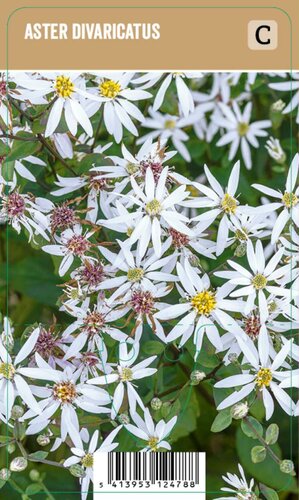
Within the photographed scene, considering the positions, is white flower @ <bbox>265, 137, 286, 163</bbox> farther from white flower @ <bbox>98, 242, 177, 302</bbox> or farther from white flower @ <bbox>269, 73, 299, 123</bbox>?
white flower @ <bbox>98, 242, 177, 302</bbox>

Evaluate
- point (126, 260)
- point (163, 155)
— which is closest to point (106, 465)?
point (126, 260)

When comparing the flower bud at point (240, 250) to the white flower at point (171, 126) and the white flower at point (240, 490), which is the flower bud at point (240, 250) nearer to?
the white flower at point (240, 490)

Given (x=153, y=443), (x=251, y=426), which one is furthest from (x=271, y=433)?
(x=153, y=443)

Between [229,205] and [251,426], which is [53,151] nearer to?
[229,205]

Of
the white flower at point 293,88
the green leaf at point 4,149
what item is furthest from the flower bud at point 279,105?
the green leaf at point 4,149
